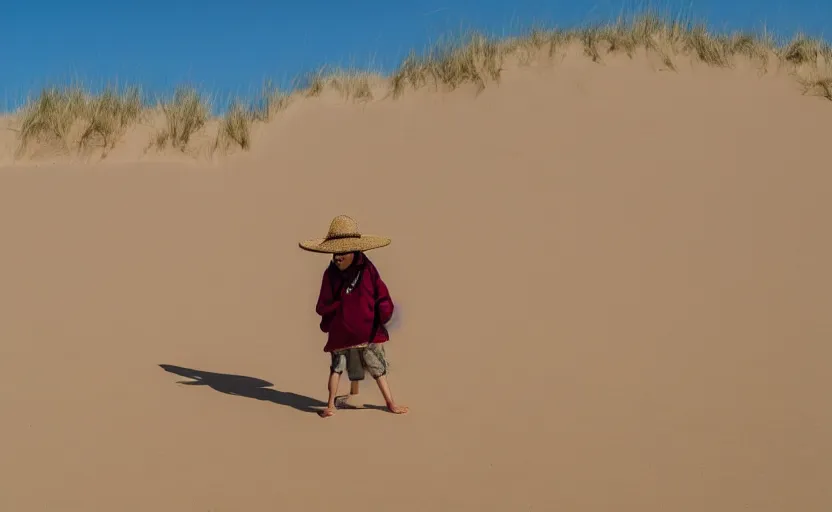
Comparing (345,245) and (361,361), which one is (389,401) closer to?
(361,361)

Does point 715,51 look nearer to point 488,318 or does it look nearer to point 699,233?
point 699,233

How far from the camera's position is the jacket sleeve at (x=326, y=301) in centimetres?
448

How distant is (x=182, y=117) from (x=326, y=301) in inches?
230

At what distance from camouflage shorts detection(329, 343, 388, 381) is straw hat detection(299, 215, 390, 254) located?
0.56m

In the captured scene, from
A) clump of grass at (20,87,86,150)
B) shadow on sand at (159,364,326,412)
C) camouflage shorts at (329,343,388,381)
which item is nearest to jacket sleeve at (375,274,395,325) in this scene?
camouflage shorts at (329,343,388,381)

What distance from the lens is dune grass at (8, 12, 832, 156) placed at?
30.7 feet

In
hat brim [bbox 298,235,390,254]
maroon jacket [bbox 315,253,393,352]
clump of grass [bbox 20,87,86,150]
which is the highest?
clump of grass [bbox 20,87,86,150]

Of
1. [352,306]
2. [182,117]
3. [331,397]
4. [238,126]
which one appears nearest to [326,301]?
[352,306]

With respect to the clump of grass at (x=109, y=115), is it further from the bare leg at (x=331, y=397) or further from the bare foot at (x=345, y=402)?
the bare leg at (x=331, y=397)

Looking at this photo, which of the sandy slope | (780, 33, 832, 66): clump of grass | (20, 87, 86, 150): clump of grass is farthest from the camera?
(780, 33, 832, 66): clump of grass

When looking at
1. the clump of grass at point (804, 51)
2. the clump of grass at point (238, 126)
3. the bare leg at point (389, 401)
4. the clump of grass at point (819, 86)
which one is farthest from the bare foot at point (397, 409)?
the clump of grass at point (804, 51)

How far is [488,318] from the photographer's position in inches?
226

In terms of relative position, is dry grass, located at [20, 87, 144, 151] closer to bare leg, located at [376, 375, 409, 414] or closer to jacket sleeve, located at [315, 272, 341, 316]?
jacket sleeve, located at [315, 272, 341, 316]

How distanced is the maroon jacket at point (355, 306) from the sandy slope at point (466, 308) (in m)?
0.44
